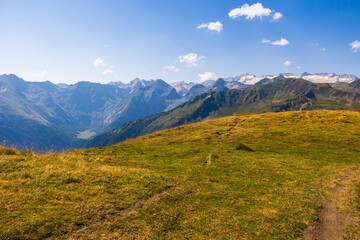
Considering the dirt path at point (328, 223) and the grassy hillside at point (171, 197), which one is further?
the dirt path at point (328, 223)

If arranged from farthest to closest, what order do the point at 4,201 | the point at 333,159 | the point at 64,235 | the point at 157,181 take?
1. the point at 333,159
2. the point at 157,181
3. the point at 4,201
4. the point at 64,235

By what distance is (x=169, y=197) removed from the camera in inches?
615

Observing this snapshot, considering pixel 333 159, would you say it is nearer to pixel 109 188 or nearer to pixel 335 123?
pixel 335 123

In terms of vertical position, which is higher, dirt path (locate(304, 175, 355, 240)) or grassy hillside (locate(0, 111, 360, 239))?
grassy hillside (locate(0, 111, 360, 239))

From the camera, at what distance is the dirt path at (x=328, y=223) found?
1254 centimetres

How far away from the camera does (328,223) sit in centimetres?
1387

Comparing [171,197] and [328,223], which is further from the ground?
[171,197]

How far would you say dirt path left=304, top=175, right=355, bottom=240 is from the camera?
494 inches

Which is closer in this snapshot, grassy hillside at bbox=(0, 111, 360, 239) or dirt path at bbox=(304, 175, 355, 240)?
grassy hillside at bbox=(0, 111, 360, 239)

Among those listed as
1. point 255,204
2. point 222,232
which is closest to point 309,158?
point 255,204

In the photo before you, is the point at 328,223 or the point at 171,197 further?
the point at 171,197

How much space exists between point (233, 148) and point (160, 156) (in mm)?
14729

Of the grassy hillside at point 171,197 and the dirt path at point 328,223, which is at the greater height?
the grassy hillside at point 171,197

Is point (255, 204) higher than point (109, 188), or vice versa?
point (109, 188)
